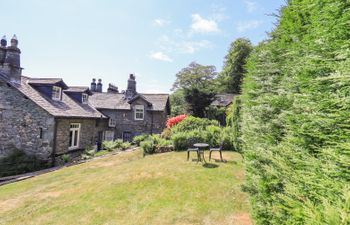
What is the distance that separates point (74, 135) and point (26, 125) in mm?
3826

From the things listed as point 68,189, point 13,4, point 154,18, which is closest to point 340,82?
point 68,189

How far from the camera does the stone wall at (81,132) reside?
16981mm

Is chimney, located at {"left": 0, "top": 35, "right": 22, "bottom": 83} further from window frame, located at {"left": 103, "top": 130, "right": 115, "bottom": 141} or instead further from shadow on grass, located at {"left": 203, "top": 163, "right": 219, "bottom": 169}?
shadow on grass, located at {"left": 203, "top": 163, "right": 219, "bottom": 169}

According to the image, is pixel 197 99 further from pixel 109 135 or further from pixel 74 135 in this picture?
pixel 74 135

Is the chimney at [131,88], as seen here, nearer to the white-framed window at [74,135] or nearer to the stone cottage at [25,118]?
the white-framed window at [74,135]

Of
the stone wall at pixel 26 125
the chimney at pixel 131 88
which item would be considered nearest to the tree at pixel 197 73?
the chimney at pixel 131 88

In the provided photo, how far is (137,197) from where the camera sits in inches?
302

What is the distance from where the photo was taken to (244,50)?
4638cm

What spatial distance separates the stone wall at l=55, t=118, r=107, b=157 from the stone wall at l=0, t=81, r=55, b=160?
72 centimetres

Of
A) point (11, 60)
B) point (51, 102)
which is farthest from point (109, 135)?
point (11, 60)

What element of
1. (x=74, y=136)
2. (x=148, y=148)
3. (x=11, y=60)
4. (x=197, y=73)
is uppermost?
(x=197, y=73)

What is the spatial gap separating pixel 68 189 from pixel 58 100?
1232 centimetres

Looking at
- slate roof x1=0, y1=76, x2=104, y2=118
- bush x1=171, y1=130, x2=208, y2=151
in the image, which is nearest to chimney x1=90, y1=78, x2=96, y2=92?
slate roof x1=0, y1=76, x2=104, y2=118

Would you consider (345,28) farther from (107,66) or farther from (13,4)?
(107,66)
